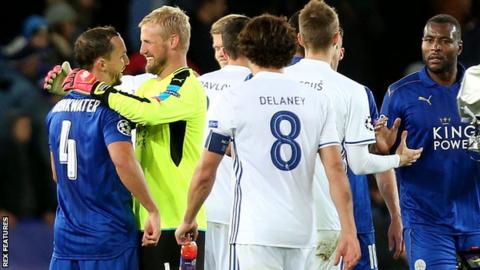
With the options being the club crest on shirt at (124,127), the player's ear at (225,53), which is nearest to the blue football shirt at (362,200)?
the player's ear at (225,53)

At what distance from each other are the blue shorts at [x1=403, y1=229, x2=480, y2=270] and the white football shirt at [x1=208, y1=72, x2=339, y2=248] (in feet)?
6.36

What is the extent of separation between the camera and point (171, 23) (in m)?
7.94

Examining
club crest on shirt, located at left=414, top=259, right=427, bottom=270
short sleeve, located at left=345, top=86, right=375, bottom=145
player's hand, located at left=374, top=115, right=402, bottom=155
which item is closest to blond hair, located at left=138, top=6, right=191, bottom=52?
short sleeve, located at left=345, top=86, right=375, bottom=145

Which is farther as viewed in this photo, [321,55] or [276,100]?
[321,55]

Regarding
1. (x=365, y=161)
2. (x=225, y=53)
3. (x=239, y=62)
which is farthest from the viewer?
(x=225, y=53)

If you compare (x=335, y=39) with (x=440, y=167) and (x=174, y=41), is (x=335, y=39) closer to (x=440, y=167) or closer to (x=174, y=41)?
(x=174, y=41)

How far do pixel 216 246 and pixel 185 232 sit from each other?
58.8 inches

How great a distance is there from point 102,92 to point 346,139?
1540 mm

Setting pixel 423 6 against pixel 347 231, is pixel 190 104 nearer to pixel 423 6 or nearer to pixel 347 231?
pixel 347 231

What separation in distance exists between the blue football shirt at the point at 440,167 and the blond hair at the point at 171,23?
67.4 inches

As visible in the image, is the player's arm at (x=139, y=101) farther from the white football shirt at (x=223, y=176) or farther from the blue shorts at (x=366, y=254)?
the blue shorts at (x=366, y=254)

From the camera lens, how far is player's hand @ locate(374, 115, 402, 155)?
8.46 meters

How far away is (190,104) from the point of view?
7.71 meters

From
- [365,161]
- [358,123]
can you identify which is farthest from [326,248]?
[358,123]
